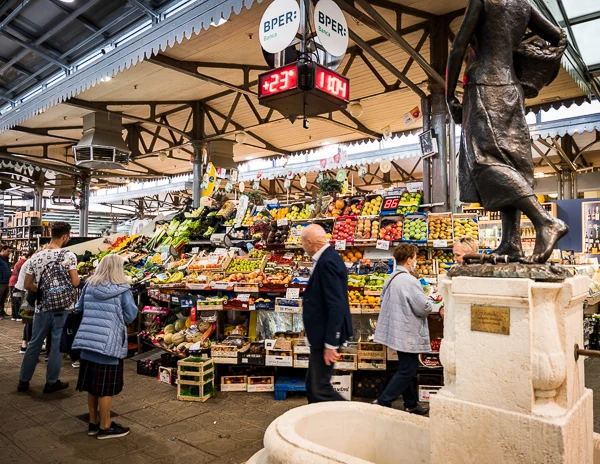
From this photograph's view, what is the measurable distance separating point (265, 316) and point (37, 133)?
9281 mm

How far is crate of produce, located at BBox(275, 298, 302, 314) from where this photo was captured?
4898 millimetres

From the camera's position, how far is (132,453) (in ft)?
11.0

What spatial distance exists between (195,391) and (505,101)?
4047mm

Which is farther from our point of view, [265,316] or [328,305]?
[265,316]

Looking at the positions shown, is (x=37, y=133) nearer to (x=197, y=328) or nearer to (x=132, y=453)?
(x=197, y=328)

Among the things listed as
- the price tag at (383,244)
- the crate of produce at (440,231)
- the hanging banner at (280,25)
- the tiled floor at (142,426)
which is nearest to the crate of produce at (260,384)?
the tiled floor at (142,426)

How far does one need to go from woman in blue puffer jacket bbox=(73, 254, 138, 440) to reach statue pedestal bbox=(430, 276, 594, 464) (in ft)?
9.02

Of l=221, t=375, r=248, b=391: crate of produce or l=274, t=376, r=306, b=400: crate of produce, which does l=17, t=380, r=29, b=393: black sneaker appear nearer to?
l=221, t=375, r=248, b=391: crate of produce

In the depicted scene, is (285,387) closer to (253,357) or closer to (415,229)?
(253,357)

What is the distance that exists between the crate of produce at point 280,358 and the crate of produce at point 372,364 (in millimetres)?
760

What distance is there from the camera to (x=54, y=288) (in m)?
4.88

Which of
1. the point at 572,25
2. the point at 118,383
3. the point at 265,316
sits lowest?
the point at 118,383

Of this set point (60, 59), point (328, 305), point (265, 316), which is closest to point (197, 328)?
point (265, 316)

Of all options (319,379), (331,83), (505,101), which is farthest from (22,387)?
(505,101)
